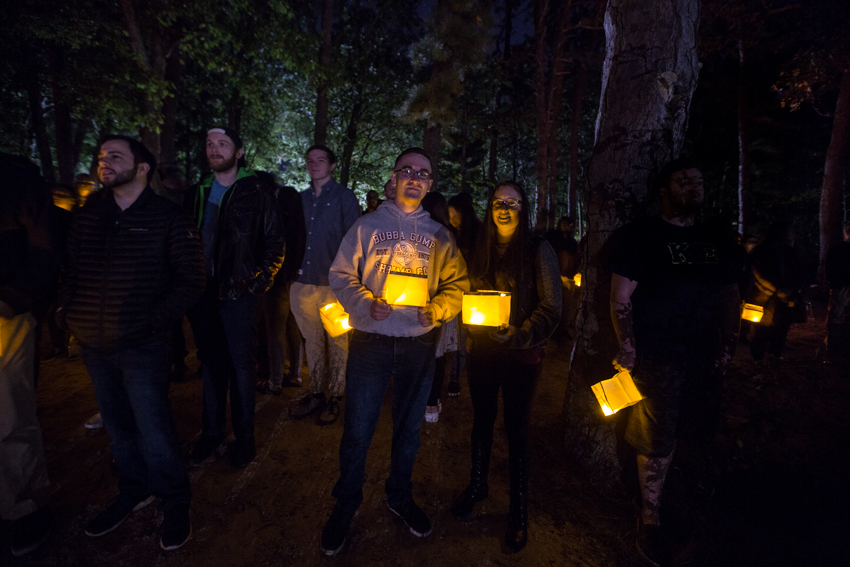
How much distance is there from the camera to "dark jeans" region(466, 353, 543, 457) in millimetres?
2504

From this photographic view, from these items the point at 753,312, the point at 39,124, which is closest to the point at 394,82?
the point at 39,124

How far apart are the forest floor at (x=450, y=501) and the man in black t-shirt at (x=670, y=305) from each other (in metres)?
0.51

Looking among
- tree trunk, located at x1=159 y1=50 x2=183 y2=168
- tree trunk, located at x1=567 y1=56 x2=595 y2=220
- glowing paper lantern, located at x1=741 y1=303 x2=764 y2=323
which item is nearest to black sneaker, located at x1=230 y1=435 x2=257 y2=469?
glowing paper lantern, located at x1=741 y1=303 x2=764 y2=323

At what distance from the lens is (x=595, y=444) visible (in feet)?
10.8

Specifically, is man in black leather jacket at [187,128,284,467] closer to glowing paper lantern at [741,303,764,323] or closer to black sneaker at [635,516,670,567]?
black sneaker at [635,516,670,567]

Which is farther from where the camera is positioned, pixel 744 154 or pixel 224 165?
pixel 744 154

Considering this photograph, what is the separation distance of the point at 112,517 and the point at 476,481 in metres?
2.56

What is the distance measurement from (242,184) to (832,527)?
5.42 meters

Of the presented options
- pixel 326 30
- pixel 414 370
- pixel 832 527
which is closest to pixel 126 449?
pixel 414 370

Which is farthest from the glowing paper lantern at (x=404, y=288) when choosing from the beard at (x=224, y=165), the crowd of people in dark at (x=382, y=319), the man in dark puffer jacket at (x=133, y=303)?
the beard at (x=224, y=165)

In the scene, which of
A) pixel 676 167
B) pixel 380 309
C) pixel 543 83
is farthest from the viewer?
pixel 543 83

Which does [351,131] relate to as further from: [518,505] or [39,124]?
[518,505]

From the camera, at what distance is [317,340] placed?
4.23 metres

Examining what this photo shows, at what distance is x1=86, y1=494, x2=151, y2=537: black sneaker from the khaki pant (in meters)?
0.36
